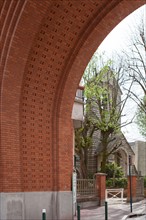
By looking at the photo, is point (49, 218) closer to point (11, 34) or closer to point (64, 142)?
point (64, 142)

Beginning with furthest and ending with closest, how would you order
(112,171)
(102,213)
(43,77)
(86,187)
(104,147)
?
(112,171) < (104,147) < (86,187) < (102,213) < (43,77)

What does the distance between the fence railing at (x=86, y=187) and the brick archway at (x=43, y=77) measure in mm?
7816

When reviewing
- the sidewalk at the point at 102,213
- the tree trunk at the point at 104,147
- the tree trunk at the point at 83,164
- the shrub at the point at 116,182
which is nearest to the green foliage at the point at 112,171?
→ the shrub at the point at 116,182

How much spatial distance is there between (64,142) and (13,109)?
92.4 inches

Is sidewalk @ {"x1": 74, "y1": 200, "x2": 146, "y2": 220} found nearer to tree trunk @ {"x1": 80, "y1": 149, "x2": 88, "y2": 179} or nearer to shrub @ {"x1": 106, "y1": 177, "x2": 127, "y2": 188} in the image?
shrub @ {"x1": 106, "y1": 177, "x2": 127, "y2": 188}

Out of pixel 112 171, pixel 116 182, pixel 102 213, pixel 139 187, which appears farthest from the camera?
pixel 112 171

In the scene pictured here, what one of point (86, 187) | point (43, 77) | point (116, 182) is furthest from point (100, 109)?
point (43, 77)

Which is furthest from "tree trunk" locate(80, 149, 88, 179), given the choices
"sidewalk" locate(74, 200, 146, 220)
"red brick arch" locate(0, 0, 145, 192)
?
"red brick arch" locate(0, 0, 145, 192)

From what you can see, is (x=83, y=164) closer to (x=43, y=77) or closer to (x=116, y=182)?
(x=116, y=182)

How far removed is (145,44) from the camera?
2847 cm

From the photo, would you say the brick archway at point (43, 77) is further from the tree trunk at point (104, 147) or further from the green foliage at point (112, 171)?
the green foliage at point (112, 171)

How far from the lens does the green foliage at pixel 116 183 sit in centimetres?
3281

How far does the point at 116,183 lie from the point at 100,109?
630cm

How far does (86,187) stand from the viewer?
852 inches
